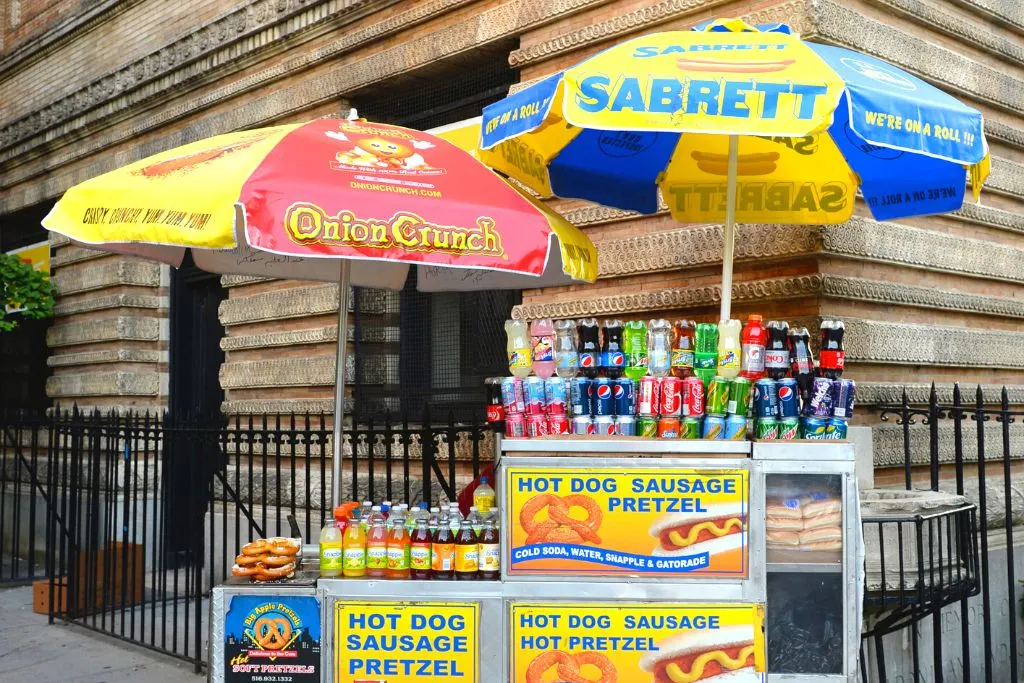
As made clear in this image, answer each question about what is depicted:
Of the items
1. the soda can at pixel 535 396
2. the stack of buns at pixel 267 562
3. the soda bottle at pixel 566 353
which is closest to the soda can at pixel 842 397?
the soda bottle at pixel 566 353

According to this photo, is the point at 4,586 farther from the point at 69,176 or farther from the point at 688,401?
the point at 688,401

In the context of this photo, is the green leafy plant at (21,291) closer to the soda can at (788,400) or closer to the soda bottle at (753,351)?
the soda bottle at (753,351)

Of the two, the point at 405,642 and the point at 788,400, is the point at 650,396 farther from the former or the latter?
the point at 405,642

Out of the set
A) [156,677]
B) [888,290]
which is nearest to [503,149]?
[888,290]

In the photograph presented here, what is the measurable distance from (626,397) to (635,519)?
551 millimetres

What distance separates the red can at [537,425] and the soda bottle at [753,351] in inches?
34.2

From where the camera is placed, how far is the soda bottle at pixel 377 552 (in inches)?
171

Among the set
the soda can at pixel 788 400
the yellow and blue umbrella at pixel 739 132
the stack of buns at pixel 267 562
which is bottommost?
the stack of buns at pixel 267 562

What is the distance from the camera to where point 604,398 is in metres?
4.39

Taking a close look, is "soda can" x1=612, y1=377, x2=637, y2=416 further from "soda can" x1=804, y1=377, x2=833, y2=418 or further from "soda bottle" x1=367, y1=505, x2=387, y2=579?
"soda bottle" x1=367, y1=505, x2=387, y2=579

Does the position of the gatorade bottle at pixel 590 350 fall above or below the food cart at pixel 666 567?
above

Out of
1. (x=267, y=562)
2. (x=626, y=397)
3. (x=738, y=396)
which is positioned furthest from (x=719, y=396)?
(x=267, y=562)

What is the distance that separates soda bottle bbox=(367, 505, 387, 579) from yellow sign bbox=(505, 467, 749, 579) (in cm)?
59

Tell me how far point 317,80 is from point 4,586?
20.1ft
